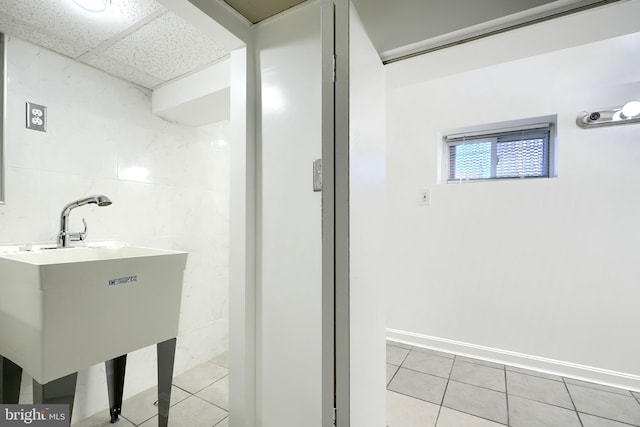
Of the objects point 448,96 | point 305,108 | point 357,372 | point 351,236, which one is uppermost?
point 448,96

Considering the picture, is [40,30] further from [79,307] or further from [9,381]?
[9,381]

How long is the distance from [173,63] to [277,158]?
87 centimetres

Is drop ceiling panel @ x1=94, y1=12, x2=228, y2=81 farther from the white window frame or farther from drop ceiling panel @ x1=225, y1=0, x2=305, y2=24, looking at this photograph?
the white window frame

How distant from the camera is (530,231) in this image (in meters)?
2.04

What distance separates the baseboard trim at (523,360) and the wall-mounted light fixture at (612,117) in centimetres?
159

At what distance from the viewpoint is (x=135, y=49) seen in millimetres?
1411

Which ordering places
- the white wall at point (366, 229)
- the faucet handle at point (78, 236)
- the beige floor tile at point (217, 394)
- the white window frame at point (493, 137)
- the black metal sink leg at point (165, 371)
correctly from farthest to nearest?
the white window frame at point (493, 137), the beige floor tile at point (217, 394), the faucet handle at point (78, 236), the black metal sink leg at point (165, 371), the white wall at point (366, 229)

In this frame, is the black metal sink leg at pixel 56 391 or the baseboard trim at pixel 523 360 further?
the baseboard trim at pixel 523 360

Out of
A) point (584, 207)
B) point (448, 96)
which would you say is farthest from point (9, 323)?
point (584, 207)

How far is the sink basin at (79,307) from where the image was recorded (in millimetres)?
912

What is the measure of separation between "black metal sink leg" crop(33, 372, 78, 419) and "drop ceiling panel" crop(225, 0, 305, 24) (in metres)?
1.56

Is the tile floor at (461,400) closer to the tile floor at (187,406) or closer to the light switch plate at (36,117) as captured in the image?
the tile floor at (187,406)

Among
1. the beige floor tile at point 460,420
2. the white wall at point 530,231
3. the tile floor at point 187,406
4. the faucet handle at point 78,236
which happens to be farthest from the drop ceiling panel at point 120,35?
the beige floor tile at point 460,420

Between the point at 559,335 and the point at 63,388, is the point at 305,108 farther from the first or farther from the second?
the point at 559,335
